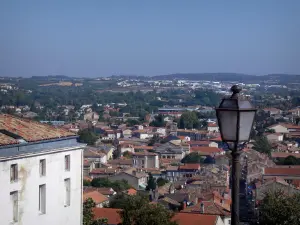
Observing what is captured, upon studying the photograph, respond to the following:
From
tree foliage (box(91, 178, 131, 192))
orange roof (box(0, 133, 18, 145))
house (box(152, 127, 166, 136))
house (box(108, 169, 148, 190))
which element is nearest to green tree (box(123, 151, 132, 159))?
house (box(108, 169, 148, 190))

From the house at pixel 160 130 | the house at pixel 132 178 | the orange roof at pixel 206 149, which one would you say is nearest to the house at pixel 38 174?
the house at pixel 132 178

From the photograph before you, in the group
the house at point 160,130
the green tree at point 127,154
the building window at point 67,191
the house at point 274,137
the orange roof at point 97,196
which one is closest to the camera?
the building window at point 67,191

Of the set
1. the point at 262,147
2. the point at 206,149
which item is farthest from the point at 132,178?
the point at 262,147

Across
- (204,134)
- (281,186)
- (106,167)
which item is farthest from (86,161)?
(204,134)

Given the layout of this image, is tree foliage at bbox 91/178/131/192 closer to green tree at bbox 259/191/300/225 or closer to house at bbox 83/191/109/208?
house at bbox 83/191/109/208

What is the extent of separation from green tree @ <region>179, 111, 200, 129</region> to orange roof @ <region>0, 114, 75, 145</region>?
8888 cm

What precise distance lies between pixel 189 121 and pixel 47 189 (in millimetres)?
90155

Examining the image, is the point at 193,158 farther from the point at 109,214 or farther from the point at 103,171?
the point at 109,214

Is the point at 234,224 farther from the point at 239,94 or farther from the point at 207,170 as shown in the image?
the point at 207,170

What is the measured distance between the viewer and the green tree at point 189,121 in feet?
326

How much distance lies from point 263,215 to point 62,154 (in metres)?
12.0

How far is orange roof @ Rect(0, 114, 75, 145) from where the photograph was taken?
966 cm

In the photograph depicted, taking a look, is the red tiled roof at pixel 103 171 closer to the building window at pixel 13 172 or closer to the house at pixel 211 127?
the building window at pixel 13 172

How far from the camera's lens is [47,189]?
9742mm
